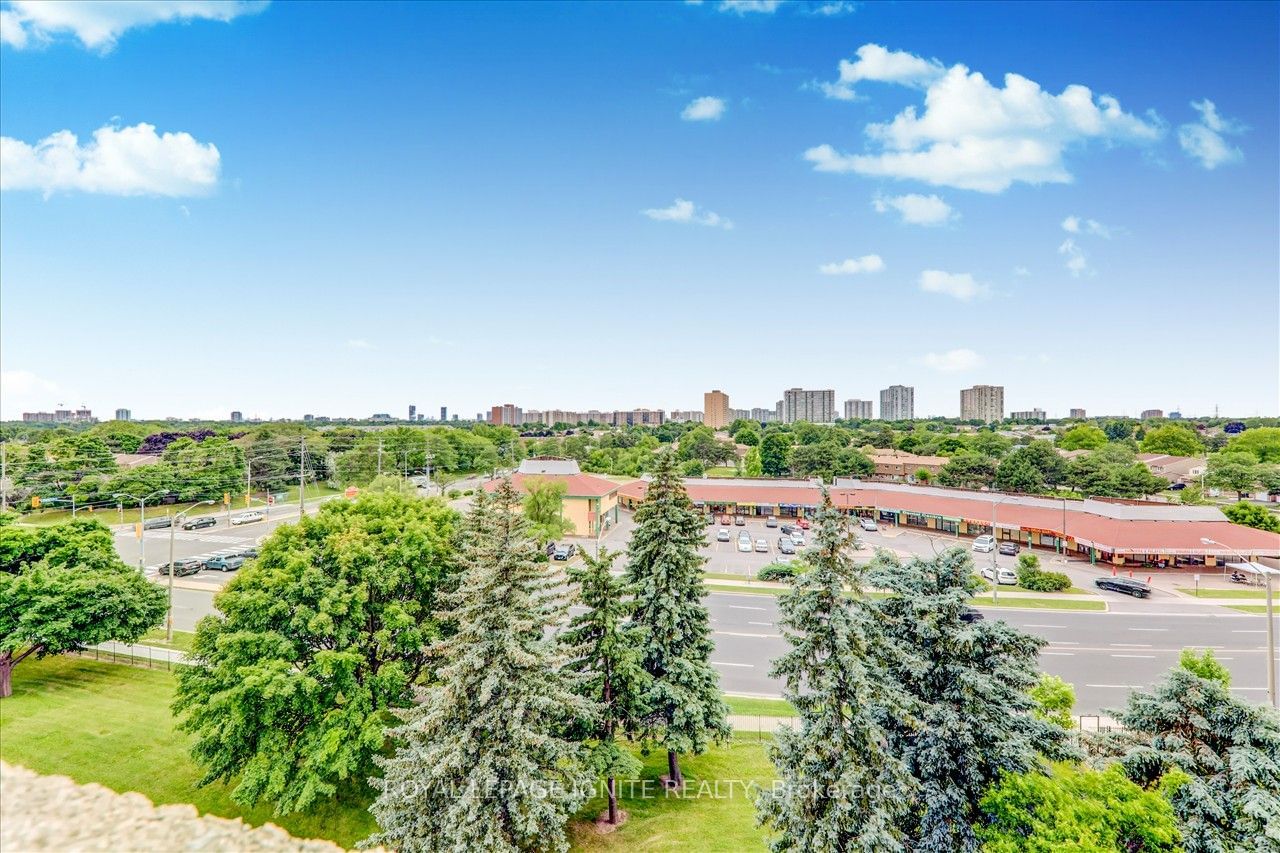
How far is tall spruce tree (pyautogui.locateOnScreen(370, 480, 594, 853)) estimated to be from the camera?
34.7 feet

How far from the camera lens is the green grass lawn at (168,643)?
25067mm

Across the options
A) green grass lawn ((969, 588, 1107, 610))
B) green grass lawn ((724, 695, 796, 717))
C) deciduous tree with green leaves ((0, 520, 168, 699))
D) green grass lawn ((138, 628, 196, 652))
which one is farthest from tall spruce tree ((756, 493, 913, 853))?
green grass lawn ((138, 628, 196, 652))

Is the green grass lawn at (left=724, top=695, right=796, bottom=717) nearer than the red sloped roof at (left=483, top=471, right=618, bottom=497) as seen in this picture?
Yes

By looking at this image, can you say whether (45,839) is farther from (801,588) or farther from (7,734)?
(801,588)

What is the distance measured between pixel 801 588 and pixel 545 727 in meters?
6.10

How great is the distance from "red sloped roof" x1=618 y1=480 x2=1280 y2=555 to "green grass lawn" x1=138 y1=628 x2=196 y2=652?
962 inches

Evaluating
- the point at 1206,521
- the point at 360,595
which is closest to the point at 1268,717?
the point at 360,595

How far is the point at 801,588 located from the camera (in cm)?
1015

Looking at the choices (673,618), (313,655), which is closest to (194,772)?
(313,655)

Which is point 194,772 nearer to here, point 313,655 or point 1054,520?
point 313,655

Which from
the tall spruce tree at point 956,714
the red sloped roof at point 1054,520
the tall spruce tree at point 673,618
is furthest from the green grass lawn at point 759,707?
the red sloped roof at point 1054,520

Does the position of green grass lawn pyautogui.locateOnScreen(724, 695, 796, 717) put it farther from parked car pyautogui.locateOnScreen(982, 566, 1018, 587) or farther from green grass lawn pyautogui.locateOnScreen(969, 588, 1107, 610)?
parked car pyautogui.locateOnScreen(982, 566, 1018, 587)

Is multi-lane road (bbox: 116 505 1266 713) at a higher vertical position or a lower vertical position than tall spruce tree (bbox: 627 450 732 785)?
lower

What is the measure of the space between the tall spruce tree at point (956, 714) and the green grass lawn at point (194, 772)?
4828 millimetres
